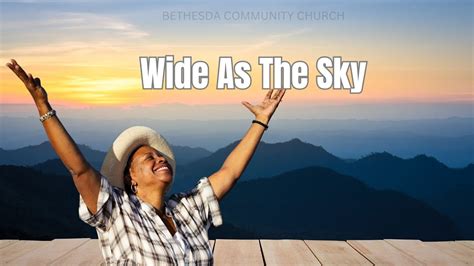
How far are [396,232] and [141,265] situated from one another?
9347mm

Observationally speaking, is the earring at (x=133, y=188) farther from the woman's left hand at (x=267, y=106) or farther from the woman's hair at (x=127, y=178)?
the woman's left hand at (x=267, y=106)

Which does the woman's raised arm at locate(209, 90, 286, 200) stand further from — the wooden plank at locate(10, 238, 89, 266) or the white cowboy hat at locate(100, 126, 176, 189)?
the wooden plank at locate(10, 238, 89, 266)

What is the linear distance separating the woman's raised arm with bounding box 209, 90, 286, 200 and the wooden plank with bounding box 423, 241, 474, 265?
2.18 m

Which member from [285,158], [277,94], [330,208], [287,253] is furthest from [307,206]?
[277,94]

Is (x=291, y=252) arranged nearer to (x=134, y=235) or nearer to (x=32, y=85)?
(x=134, y=235)

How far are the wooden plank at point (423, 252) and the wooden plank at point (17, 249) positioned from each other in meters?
2.27

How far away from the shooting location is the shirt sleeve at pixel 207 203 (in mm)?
3230

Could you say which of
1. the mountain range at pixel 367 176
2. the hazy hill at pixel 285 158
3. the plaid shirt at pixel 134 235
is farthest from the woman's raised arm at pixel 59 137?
the hazy hill at pixel 285 158

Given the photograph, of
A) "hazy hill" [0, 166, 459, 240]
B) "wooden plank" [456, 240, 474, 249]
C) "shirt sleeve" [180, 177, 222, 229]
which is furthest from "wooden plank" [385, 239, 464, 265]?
"hazy hill" [0, 166, 459, 240]

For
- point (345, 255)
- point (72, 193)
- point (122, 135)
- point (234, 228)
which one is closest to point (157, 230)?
point (122, 135)

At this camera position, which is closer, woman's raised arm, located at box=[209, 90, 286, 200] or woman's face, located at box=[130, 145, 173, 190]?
woman's face, located at box=[130, 145, 173, 190]

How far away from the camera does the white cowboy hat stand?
3100mm

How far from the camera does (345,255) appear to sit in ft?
17.0

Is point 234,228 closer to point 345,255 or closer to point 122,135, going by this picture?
point 345,255
